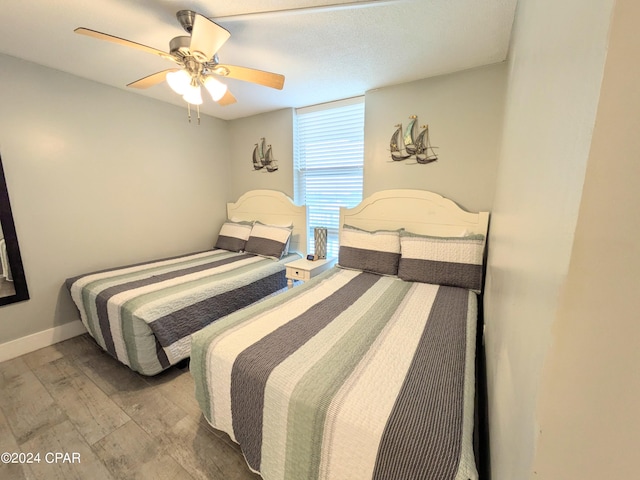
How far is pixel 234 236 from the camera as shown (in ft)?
10.6

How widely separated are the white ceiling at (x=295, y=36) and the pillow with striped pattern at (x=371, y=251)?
4.49 ft

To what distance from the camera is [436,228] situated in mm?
2266

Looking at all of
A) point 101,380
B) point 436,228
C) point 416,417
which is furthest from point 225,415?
point 436,228

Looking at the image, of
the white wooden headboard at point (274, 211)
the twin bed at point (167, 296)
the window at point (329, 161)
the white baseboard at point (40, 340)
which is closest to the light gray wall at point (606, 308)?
the twin bed at point (167, 296)

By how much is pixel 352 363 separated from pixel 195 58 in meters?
1.85

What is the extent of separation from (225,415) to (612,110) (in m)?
1.53

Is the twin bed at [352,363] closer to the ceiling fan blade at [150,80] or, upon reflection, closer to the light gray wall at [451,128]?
the light gray wall at [451,128]

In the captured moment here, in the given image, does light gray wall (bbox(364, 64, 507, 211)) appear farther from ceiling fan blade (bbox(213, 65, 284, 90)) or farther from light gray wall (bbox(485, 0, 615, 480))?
light gray wall (bbox(485, 0, 615, 480))

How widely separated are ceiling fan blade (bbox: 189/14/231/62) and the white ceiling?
0.20 m

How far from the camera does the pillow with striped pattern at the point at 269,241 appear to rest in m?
2.89

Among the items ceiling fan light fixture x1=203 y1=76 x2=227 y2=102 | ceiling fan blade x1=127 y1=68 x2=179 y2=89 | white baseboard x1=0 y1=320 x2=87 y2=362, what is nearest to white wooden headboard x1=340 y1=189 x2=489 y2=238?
ceiling fan light fixture x1=203 y1=76 x2=227 y2=102

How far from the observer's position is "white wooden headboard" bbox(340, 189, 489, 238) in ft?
7.04

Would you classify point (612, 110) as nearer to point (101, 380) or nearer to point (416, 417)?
point (416, 417)

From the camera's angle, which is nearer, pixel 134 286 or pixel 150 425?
pixel 150 425
